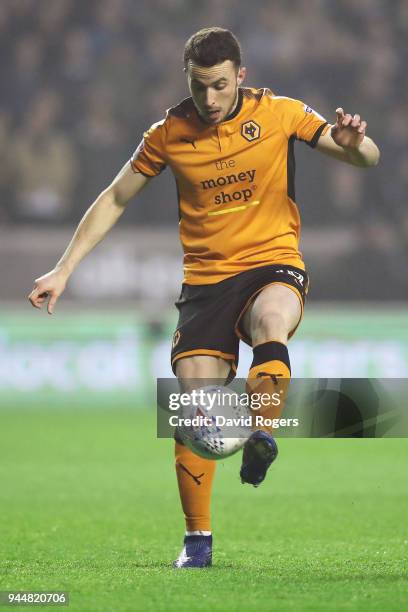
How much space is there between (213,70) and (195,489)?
1659 millimetres

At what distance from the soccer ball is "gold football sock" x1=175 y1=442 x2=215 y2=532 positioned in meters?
0.52

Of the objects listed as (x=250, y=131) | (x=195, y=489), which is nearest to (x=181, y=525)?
(x=195, y=489)

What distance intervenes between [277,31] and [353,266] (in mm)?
3283

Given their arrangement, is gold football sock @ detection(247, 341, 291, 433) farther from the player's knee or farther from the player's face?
the player's face

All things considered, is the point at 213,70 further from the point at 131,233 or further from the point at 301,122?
the point at 131,233

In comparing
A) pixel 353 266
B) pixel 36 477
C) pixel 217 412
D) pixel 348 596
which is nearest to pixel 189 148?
pixel 217 412

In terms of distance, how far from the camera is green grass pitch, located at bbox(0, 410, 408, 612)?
13.6 ft

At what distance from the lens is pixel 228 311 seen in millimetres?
4871

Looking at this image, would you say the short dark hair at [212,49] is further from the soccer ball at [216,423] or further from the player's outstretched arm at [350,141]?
the soccer ball at [216,423]

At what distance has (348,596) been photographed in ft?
13.1

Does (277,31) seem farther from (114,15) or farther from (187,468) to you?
(187,468)

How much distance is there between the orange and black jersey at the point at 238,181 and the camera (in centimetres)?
495

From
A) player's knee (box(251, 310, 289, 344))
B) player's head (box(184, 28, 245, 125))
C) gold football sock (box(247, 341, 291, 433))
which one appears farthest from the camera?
player's head (box(184, 28, 245, 125))

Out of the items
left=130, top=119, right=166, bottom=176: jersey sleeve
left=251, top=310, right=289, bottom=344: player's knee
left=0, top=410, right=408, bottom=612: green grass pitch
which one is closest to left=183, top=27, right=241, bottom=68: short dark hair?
left=130, top=119, right=166, bottom=176: jersey sleeve
